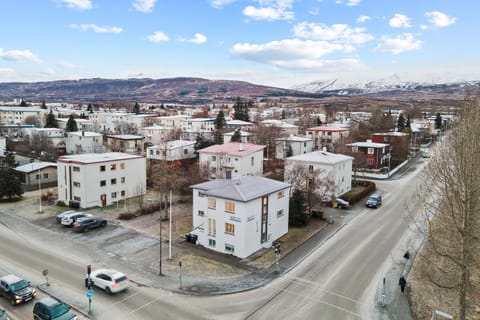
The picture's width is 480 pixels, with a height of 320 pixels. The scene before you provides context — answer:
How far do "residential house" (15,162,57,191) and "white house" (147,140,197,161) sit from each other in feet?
46.9

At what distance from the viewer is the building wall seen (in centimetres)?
2362

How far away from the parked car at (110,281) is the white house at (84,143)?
47193mm

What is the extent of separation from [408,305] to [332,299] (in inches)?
145

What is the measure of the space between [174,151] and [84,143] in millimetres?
19182

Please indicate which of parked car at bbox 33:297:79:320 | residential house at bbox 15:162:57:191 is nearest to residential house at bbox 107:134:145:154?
residential house at bbox 15:162:57:191

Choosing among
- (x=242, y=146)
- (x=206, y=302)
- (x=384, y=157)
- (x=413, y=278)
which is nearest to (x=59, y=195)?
(x=242, y=146)

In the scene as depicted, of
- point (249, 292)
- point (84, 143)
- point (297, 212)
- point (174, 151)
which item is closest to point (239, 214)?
point (249, 292)

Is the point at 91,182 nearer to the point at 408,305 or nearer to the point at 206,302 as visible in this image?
the point at 206,302

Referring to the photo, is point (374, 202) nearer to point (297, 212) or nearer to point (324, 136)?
point (297, 212)

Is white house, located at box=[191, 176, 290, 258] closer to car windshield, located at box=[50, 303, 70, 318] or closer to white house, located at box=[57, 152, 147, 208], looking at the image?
car windshield, located at box=[50, 303, 70, 318]

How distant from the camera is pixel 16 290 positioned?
17.5m

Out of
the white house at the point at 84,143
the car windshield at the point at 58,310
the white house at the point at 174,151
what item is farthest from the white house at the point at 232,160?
the car windshield at the point at 58,310

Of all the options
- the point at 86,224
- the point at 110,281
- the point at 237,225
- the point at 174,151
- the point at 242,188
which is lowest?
the point at 86,224

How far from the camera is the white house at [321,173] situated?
3603 cm
